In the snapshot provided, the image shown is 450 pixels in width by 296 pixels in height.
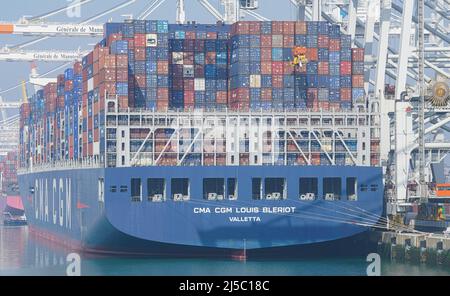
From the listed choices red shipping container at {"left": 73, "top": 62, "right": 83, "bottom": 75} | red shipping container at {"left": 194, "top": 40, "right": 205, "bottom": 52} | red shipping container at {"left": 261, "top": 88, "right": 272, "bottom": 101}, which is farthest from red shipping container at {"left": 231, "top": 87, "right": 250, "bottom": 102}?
red shipping container at {"left": 73, "top": 62, "right": 83, "bottom": 75}

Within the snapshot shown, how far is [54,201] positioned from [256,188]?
21.2 meters

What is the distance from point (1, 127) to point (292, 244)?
101104 mm

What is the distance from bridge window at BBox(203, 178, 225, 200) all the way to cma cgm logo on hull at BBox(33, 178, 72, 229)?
13127 mm

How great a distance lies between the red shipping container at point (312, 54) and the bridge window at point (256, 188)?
6.27 m

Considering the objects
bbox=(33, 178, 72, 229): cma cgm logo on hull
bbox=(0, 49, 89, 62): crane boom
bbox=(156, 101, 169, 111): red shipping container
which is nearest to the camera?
bbox=(156, 101, 169, 111): red shipping container

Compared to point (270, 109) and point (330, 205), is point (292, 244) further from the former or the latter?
point (270, 109)

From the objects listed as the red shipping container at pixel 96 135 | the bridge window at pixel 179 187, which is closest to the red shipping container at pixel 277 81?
the bridge window at pixel 179 187

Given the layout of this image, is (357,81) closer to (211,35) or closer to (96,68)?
(211,35)

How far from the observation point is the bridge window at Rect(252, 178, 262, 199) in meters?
44.8

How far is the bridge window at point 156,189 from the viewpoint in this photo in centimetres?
4491

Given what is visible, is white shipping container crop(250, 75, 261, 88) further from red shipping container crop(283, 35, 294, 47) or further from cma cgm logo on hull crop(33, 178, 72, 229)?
cma cgm logo on hull crop(33, 178, 72, 229)

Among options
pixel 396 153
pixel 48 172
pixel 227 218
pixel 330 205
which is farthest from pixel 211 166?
pixel 48 172

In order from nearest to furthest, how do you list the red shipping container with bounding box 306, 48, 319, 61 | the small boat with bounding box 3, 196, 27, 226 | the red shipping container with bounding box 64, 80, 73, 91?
the red shipping container with bounding box 306, 48, 319, 61 < the red shipping container with bounding box 64, 80, 73, 91 < the small boat with bounding box 3, 196, 27, 226

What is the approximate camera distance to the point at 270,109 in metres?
46.8
